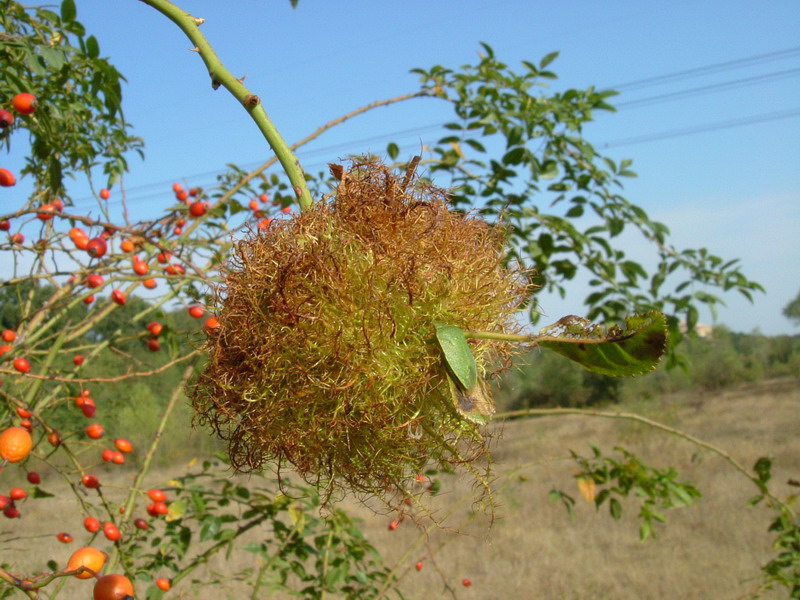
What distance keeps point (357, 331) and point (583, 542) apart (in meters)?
7.63

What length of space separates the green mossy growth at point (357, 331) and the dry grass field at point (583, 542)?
1.12 m

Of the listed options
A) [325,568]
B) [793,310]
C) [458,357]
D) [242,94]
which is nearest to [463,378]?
[458,357]

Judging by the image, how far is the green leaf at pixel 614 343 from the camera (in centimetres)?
53

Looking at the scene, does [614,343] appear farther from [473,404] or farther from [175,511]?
[175,511]

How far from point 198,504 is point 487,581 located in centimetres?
470

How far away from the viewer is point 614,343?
0.55 meters

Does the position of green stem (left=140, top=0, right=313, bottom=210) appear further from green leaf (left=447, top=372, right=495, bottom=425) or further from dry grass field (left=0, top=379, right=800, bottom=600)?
dry grass field (left=0, top=379, right=800, bottom=600)

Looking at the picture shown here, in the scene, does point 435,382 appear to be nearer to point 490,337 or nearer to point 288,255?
point 490,337

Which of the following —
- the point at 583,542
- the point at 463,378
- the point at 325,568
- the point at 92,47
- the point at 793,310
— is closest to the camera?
the point at 463,378

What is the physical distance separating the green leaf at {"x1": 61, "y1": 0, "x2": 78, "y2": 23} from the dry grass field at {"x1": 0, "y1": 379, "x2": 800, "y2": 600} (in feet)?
5.12

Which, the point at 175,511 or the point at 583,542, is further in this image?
the point at 583,542

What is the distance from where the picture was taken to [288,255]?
0.58 meters

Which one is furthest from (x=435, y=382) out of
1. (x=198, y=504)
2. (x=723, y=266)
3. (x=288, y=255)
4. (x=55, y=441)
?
(x=723, y=266)

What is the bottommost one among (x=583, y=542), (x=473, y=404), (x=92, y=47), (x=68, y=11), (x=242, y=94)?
(x=583, y=542)
